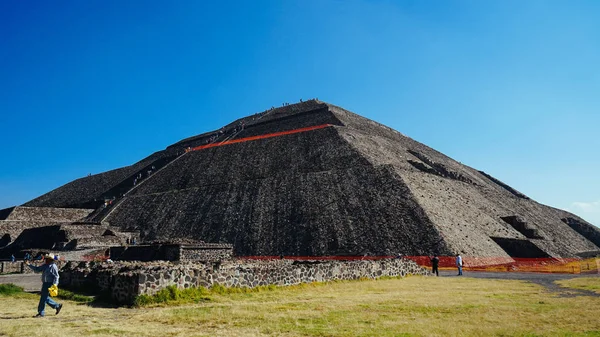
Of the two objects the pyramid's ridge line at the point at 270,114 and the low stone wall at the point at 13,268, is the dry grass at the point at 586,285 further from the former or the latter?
the pyramid's ridge line at the point at 270,114

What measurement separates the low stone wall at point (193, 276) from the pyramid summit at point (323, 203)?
866 centimetres

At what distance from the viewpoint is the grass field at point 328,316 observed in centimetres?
818

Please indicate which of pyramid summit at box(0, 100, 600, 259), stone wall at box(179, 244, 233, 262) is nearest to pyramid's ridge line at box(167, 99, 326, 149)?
pyramid summit at box(0, 100, 600, 259)

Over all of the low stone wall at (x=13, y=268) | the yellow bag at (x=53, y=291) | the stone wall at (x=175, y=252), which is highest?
the stone wall at (x=175, y=252)

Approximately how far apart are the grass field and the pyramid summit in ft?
44.4

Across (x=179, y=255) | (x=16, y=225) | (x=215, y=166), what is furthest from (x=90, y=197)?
(x=179, y=255)

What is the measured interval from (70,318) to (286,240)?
20.2m

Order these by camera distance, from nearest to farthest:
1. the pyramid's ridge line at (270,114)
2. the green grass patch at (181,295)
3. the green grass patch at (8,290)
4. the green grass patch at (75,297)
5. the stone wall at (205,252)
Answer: the green grass patch at (181,295), the green grass patch at (75,297), the green grass patch at (8,290), the stone wall at (205,252), the pyramid's ridge line at (270,114)

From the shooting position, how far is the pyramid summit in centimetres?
2789

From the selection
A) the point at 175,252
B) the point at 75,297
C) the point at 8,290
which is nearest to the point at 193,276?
the point at 75,297

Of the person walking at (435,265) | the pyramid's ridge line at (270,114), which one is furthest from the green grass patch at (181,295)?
the pyramid's ridge line at (270,114)

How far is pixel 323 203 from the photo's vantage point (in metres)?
31.6

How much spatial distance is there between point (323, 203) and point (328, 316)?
860 inches

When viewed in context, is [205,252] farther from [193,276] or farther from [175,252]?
[193,276]
